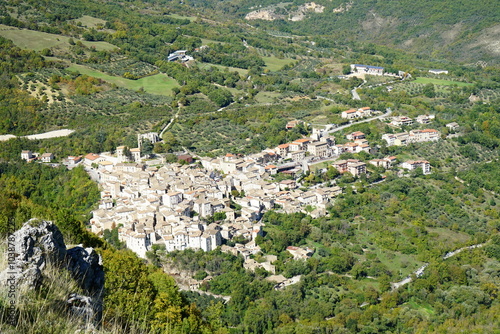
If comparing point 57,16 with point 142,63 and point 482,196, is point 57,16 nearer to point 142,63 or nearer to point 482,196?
point 142,63

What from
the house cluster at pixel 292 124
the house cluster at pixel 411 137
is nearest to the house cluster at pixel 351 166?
the house cluster at pixel 411 137

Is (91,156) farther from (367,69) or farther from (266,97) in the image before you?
(367,69)

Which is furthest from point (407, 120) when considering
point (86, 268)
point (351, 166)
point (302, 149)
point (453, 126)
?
point (86, 268)

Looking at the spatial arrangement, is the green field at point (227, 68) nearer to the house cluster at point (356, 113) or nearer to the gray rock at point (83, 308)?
the house cluster at point (356, 113)

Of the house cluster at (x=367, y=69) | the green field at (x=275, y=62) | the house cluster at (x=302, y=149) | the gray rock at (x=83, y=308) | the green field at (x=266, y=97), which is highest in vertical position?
the green field at (x=275, y=62)

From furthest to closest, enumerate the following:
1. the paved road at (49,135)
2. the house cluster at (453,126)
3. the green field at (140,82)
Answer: the green field at (140,82) < the house cluster at (453,126) < the paved road at (49,135)

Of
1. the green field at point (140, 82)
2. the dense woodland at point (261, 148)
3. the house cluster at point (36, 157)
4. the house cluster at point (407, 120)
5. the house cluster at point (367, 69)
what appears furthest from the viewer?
the house cluster at point (367, 69)
